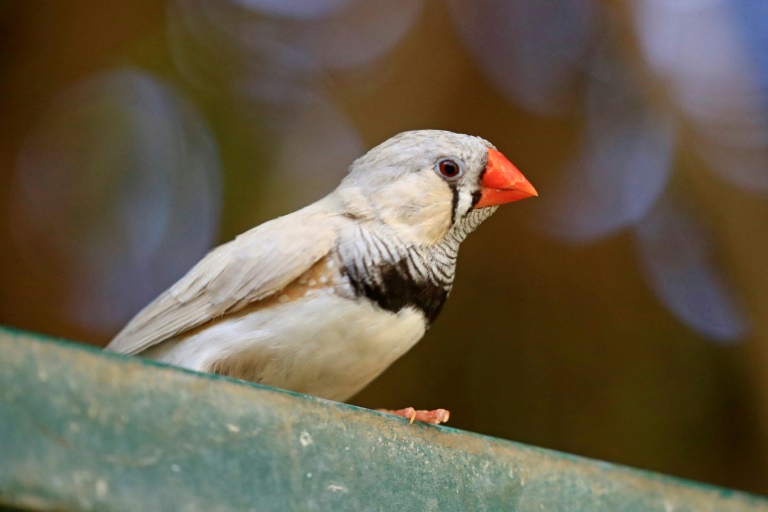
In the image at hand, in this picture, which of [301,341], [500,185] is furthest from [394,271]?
[500,185]

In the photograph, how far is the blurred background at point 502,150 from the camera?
3.94 metres

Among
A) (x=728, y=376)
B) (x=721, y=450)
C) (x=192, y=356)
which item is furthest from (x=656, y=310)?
(x=192, y=356)

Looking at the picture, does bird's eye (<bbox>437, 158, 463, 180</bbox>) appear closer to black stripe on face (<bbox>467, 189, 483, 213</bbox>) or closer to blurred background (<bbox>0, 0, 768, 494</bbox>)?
black stripe on face (<bbox>467, 189, 483, 213</bbox>)

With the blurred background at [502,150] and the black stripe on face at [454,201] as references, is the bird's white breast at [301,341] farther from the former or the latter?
the blurred background at [502,150]

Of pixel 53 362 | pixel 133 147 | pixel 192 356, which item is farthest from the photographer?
pixel 133 147

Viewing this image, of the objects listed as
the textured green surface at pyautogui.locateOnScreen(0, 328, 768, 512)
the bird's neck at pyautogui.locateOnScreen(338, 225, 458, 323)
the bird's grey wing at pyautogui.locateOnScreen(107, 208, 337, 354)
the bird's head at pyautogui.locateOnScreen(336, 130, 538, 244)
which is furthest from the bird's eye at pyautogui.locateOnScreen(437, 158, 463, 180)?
the textured green surface at pyautogui.locateOnScreen(0, 328, 768, 512)

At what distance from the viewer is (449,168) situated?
2.29 m

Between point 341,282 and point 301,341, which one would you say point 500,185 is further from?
point 301,341

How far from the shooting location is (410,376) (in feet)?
13.6

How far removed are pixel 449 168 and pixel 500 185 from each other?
0.47 ft

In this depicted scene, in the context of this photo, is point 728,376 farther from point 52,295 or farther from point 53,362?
point 53,362

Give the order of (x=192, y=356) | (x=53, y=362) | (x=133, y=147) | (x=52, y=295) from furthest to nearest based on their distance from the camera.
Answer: (x=133, y=147) → (x=52, y=295) → (x=192, y=356) → (x=53, y=362)

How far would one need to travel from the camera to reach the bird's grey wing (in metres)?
2.05

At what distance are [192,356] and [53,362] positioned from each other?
80cm
